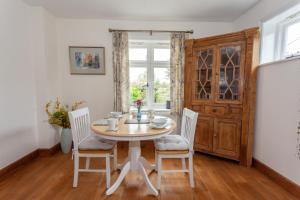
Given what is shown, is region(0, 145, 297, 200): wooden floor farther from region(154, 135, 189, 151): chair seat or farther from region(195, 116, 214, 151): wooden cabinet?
region(154, 135, 189, 151): chair seat

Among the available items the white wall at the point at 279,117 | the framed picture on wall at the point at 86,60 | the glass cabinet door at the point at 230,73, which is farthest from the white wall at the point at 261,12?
the framed picture on wall at the point at 86,60

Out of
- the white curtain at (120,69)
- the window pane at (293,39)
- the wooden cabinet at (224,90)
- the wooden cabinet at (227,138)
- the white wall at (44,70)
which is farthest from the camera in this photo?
the white curtain at (120,69)

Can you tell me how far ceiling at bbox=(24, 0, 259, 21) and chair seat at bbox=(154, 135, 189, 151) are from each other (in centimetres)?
198

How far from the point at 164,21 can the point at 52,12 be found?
1959 mm

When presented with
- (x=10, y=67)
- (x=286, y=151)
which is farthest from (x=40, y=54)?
(x=286, y=151)

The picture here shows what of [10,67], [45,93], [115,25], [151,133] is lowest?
[151,133]

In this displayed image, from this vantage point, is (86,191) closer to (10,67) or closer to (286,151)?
(10,67)

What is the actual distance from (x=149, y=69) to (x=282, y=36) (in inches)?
84.0

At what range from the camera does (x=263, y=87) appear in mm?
2441

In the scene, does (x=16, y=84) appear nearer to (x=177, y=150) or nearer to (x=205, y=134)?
(x=177, y=150)

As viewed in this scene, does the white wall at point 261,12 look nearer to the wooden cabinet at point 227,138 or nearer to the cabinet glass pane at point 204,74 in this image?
the cabinet glass pane at point 204,74

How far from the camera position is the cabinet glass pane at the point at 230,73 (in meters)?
2.61

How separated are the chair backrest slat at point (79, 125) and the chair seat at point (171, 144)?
939 millimetres

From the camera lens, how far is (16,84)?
248 cm
